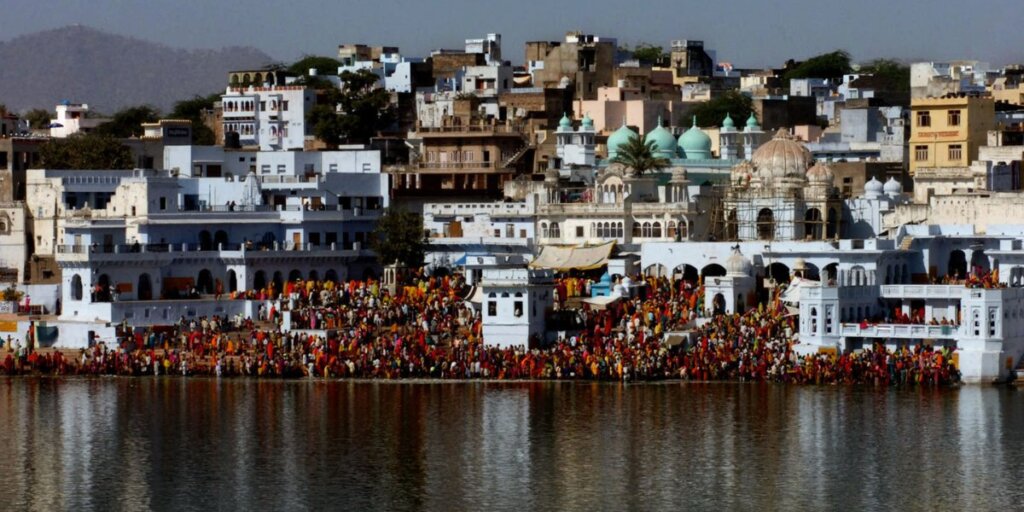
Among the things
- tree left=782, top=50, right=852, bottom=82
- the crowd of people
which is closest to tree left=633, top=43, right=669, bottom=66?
tree left=782, top=50, right=852, bottom=82

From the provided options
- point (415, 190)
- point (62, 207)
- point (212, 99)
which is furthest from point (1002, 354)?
point (212, 99)

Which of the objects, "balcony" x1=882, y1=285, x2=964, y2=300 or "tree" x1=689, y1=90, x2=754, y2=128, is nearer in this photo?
"balcony" x1=882, y1=285, x2=964, y2=300

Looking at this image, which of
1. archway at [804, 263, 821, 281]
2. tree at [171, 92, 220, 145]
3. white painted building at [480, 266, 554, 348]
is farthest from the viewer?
tree at [171, 92, 220, 145]

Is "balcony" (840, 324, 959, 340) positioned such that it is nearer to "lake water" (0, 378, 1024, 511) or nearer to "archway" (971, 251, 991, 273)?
"lake water" (0, 378, 1024, 511)

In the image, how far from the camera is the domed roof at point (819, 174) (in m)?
73.3

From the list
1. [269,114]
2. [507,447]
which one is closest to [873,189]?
[507,447]

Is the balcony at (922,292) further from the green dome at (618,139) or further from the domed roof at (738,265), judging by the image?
the green dome at (618,139)

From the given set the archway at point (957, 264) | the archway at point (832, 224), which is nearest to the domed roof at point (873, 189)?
the archway at point (832, 224)

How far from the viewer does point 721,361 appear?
6316cm

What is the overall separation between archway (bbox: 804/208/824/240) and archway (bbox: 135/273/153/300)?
1879 centimetres

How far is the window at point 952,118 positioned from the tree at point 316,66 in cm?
3618

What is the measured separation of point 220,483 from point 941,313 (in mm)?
22038

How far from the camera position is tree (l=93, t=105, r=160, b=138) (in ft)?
315

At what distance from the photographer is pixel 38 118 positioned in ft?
355
